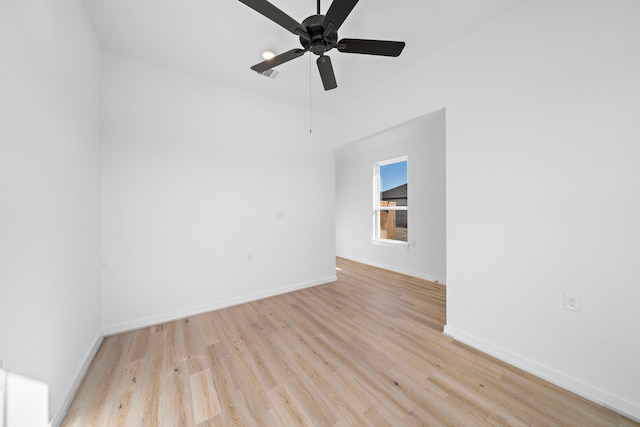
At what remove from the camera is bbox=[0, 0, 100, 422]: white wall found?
956 mm

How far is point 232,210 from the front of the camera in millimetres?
2934

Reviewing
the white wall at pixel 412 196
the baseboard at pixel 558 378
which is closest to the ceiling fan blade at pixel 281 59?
the white wall at pixel 412 196

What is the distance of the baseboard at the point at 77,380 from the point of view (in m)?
1.28

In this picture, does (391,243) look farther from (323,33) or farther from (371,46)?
(323,33)

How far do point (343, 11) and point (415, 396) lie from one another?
2.39m

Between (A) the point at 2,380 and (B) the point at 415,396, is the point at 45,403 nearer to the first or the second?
(A) the point at 2,380

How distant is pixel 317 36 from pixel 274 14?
32 cm

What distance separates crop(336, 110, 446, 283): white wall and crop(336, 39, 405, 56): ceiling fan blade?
5.17 ft

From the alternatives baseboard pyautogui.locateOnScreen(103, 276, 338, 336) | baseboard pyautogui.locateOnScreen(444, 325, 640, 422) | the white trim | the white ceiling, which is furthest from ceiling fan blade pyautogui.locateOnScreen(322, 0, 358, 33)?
the white trim

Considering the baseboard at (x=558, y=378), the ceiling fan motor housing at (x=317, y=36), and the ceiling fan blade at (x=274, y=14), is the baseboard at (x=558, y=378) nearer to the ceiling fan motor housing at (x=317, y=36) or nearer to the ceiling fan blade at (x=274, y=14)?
the ceiling fan motor housing at (x=317, y=36)

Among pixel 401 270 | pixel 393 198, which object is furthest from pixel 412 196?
pixel 401 270

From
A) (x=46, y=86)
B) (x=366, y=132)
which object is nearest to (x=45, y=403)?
(x=46, y=86)

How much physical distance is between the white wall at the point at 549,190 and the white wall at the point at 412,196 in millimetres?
1329

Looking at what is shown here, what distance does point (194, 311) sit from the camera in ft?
8.67
